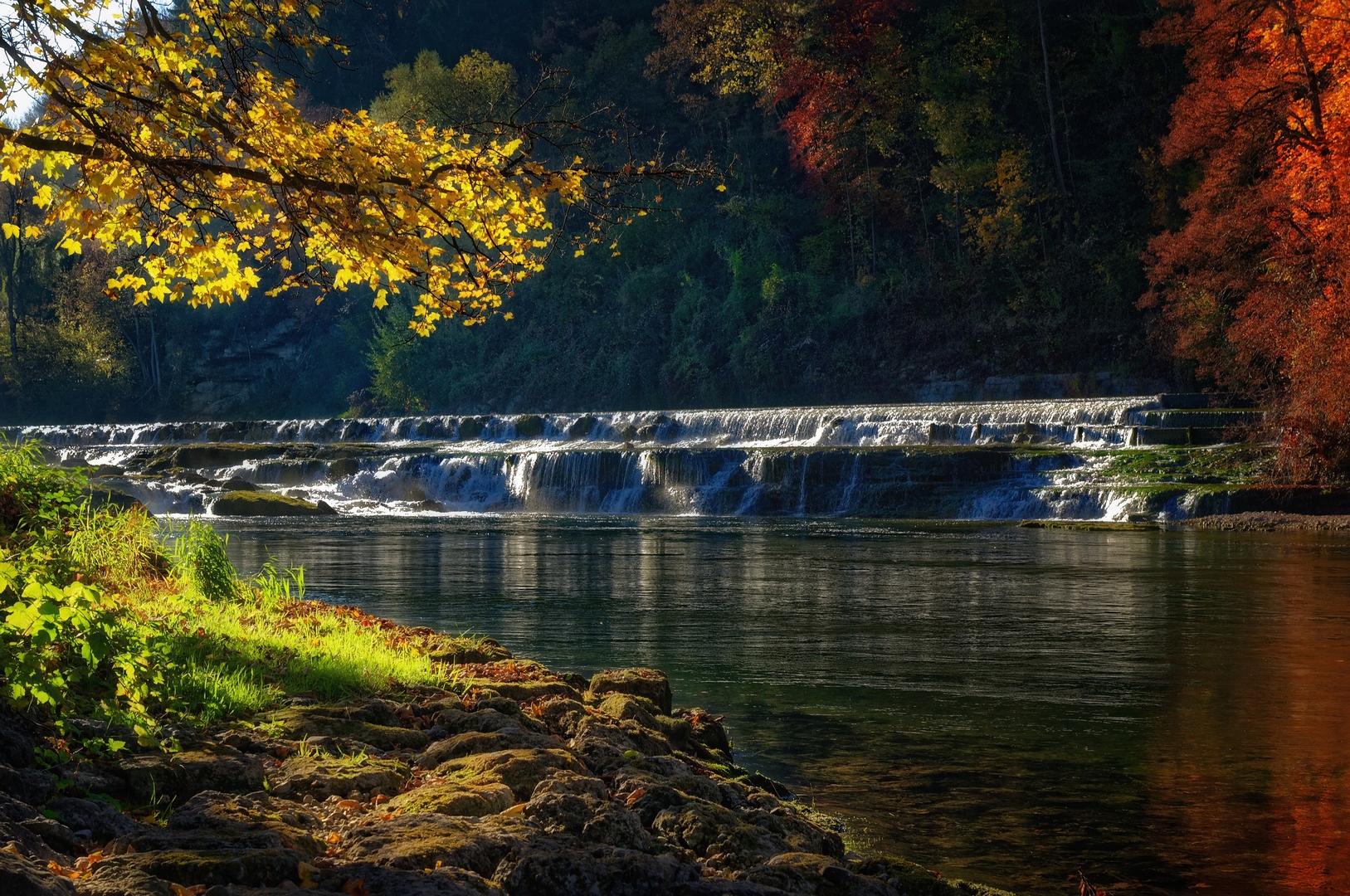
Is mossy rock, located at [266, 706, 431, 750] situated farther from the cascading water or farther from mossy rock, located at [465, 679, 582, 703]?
the cascading water

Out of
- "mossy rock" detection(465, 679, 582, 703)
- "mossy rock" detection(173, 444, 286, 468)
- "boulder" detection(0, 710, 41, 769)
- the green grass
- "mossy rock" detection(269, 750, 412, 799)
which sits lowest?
"mossy rock" detection(465, 679, 582, 703)

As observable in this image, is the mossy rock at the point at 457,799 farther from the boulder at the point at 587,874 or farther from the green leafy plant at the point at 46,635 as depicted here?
the green leafy plant at the point at 46,635

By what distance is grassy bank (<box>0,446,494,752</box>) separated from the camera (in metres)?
3.74

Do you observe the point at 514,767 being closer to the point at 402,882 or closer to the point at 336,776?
the point at 336,776

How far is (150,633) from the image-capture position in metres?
5.13

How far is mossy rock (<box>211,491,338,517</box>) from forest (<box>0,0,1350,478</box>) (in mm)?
10051

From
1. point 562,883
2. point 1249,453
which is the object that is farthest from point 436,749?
point 1249,453

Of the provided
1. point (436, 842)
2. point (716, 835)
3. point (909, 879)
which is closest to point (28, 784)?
point (436, 842)

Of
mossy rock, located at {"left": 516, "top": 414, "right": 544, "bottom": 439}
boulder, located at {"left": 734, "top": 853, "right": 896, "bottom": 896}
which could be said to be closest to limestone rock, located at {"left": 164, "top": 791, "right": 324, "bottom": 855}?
boulder, located at {"left": 734, "top": 853, "right": 896, "bottom": 896}

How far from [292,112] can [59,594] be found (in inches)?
119

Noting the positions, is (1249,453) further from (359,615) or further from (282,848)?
(282,848)

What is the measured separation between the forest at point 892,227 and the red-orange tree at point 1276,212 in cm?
7

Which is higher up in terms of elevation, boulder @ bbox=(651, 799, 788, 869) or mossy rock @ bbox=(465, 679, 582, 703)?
mossy rock @ bbox=(465, 679, 582, 703)

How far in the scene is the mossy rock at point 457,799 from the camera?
12.5 feet
